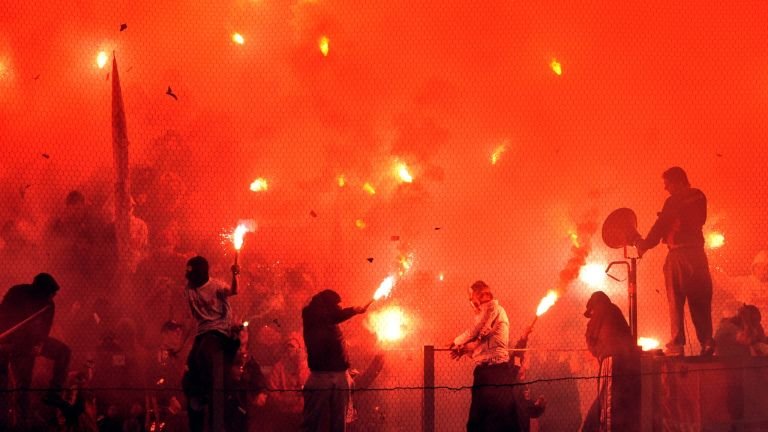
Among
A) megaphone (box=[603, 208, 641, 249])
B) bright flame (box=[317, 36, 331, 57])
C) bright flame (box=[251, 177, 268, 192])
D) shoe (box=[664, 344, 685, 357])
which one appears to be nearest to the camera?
shoe (box=[664, 344, 685, 357])

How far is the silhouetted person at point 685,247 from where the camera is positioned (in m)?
10.5

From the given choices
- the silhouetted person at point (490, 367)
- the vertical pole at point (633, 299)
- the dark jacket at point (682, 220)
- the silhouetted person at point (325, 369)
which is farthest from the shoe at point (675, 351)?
the silhouetted person at point (325, 369)

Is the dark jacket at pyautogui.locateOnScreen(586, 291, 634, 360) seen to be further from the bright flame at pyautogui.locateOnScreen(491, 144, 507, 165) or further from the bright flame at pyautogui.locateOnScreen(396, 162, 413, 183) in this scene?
the bright flame at pyautogui.locateOnScreen(396, 162, 413, 183)

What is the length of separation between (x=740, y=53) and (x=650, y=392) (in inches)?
310

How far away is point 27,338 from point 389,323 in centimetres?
781

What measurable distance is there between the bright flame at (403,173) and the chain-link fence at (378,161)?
0.04 metres

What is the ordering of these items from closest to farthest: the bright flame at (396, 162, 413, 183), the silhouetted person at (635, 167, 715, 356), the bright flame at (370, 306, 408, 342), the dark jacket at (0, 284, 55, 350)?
the dark jacket at (0, 284, 55, 350)
the silhouetted person at (635, 167, 715, 356)
the bright flame at (370, 306, 408, 342)
the bright flame at (396, 162, 413, 183)

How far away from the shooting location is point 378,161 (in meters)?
17.4

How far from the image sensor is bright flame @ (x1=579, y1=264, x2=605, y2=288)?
16.5 meters

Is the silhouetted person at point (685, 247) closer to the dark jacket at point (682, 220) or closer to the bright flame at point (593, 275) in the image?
the dark jacket at point (682, 220)

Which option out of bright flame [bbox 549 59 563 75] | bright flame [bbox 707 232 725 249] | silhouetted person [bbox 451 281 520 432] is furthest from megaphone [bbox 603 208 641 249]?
bright flame [bbox 707 232 725 249]

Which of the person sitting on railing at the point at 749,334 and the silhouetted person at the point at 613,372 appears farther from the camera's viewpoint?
the person sitting on railing at the point at 749,334

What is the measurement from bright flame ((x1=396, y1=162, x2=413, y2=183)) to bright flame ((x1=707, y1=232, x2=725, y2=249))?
568 centimetres

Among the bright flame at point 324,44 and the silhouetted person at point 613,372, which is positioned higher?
the bright flame at point 324,44
